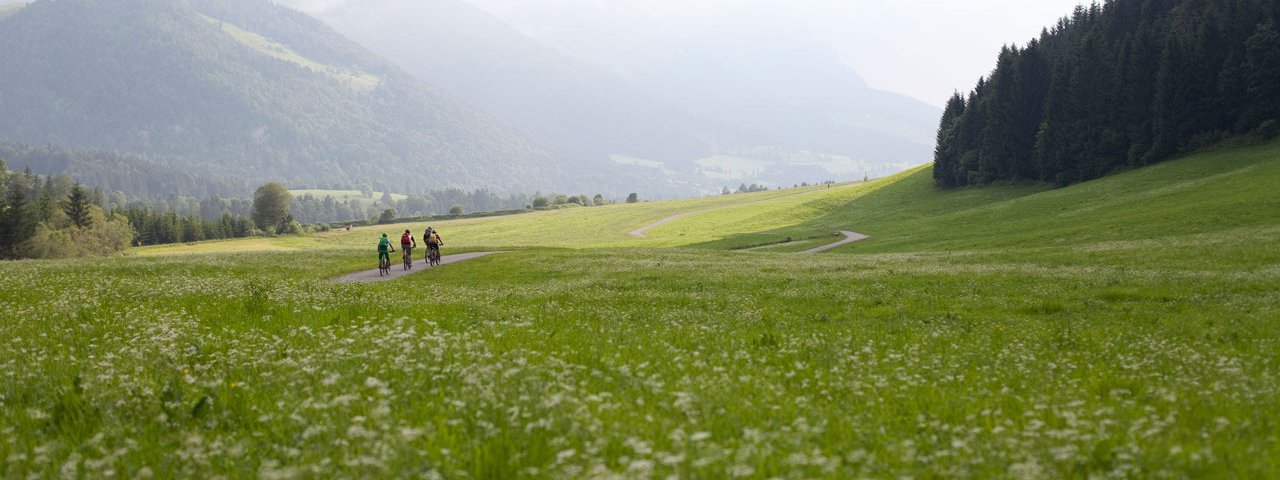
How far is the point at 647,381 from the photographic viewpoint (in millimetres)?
8852

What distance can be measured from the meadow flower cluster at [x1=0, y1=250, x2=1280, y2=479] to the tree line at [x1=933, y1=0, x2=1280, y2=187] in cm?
9556

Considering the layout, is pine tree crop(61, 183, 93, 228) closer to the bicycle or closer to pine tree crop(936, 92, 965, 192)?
the bicycle

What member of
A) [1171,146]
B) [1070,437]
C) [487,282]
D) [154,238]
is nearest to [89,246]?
[154,238]

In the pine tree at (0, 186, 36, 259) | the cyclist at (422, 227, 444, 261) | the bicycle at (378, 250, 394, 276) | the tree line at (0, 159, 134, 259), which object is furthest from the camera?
the tree line at (0, 159, 134, 259)

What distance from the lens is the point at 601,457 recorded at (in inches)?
244

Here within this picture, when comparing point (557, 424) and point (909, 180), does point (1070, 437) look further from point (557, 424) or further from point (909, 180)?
point (909, 180)

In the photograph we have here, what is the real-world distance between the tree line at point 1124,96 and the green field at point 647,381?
8560 centimetres

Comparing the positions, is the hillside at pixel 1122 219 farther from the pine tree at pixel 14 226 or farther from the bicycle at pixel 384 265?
the pine tree at pixel 14 226

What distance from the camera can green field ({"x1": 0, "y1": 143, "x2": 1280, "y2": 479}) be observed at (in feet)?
20.6

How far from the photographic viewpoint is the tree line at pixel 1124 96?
93375 mm

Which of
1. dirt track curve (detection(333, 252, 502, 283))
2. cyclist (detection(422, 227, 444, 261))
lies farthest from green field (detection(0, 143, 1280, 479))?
cyclist (detection(422, 227, 444, 261))

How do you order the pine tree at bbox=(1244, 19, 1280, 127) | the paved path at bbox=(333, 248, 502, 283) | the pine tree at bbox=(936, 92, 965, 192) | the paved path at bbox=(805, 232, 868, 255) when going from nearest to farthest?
the paved path at bbox=(333, 248, 502, 283)
the paved path at bbox=(805, 232, 868, 255)
the pine tree at bbox=(1244, 19, 1280, 127)
the pine tree at bbox=(936, 92, 965, 192)

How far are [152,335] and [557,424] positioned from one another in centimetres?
975

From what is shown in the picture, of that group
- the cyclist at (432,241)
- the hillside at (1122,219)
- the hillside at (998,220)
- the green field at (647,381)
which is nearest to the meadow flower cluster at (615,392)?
the green field at (647,381)
